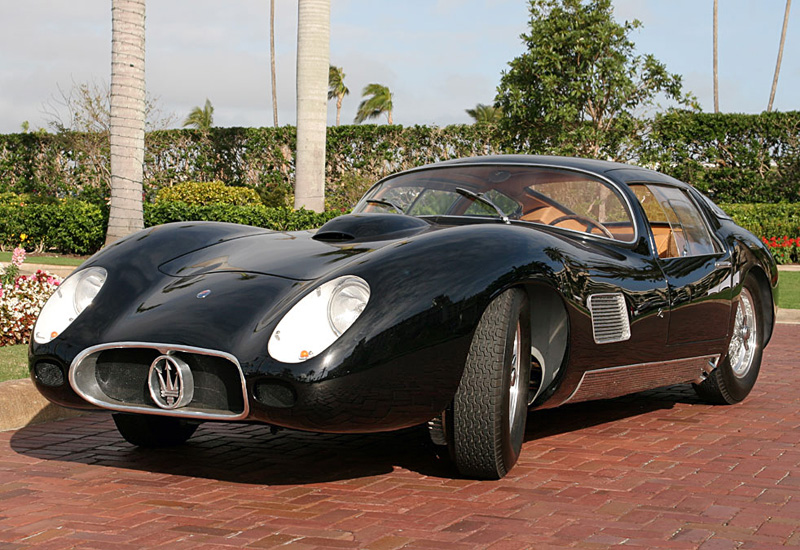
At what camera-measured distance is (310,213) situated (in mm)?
16625

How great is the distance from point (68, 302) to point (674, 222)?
339 centimetres

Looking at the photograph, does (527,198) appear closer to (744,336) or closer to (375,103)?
(744,336)

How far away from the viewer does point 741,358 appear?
6.36 meters

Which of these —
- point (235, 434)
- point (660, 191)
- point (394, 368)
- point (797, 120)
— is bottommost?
point (235, 434)

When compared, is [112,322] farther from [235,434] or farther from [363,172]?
[363,172]

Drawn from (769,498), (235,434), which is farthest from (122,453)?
(769,498)

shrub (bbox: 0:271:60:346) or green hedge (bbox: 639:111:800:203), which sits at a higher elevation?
green hedge (bbox: 639:111:800:203)

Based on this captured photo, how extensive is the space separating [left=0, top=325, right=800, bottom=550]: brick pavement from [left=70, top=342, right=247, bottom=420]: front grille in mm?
376

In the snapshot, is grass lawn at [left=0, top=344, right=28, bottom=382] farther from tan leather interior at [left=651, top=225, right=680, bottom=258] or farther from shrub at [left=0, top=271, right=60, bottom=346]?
tan leather interior at [left=651, top=225, right=680, bottom=258]

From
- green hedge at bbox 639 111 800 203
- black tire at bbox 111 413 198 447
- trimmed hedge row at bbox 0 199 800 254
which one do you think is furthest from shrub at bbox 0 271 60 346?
green hedge at bbox 639 111 800 203

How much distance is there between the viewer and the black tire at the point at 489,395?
12.6 ft

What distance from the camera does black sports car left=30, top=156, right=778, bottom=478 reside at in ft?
11.9

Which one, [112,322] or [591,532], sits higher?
[112,322]

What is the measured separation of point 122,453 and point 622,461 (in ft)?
7.89
